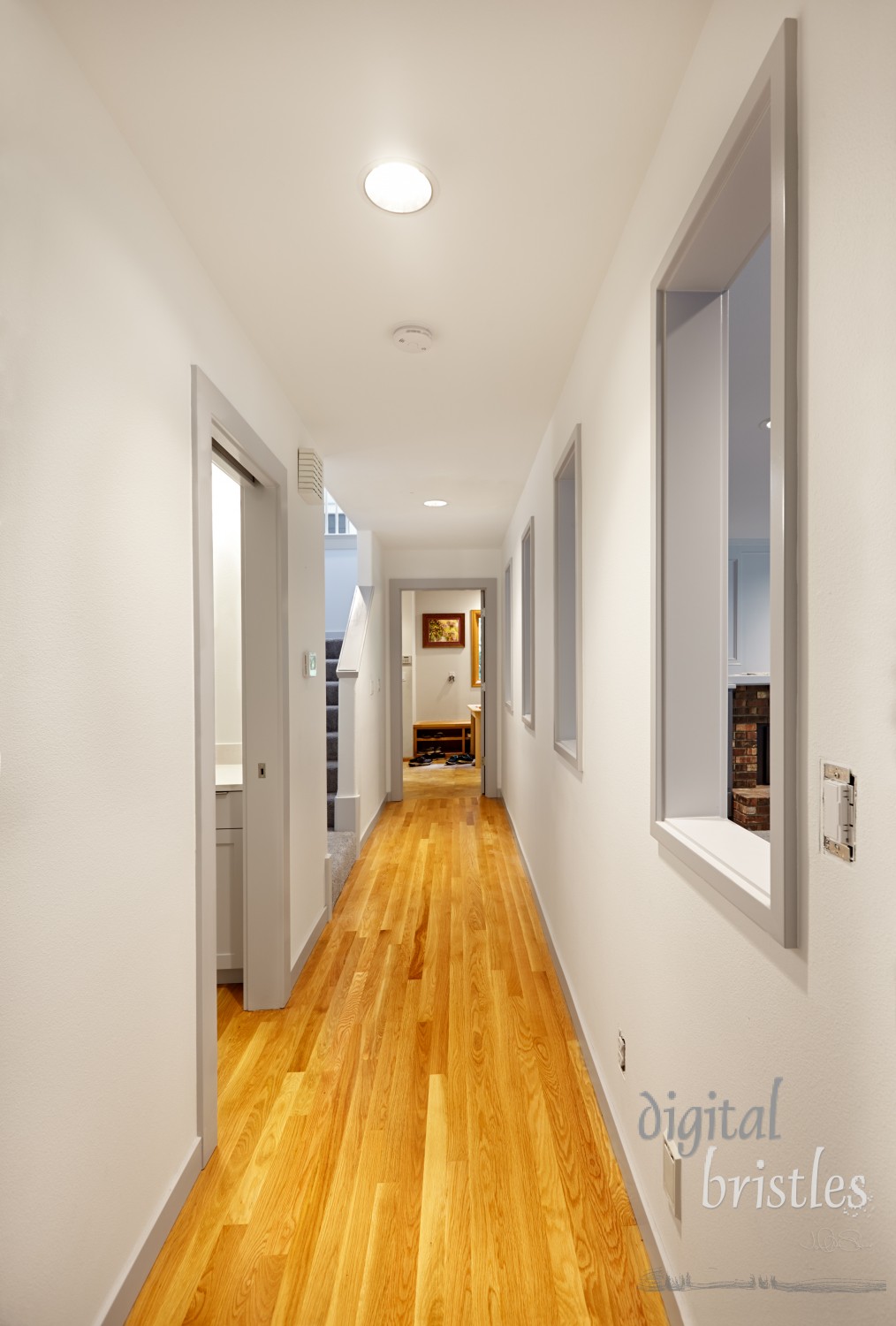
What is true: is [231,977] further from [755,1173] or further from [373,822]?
[373,822]

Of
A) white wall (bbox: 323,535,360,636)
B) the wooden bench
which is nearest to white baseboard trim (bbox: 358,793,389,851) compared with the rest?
white wall (bbox: 323,535,360,636)

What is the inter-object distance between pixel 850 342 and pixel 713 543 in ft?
2.35

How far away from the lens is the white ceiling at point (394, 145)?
1.22 m

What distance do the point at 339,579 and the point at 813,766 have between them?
676 cm

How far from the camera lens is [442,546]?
671cm

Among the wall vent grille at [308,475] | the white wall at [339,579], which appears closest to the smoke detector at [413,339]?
the wall vent grille at [308,475]

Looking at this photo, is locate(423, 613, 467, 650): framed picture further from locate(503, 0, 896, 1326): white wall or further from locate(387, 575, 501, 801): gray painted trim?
locate(503, 0, 896, 1326): white wall

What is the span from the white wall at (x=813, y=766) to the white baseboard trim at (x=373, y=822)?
12.0ft

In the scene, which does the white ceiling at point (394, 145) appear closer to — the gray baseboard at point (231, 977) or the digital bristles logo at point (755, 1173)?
the digital bristles logo at point (755, 1173)

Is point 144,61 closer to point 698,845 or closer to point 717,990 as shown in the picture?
point 698,845

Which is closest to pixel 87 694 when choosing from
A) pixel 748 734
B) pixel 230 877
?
pixel 230 877

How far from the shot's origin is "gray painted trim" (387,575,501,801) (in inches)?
267

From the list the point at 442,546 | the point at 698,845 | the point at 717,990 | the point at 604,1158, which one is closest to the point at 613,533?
the point at 698,845


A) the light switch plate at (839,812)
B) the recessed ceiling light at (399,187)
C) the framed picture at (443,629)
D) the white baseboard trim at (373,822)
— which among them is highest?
the recessed ceiling light at (399,187)
